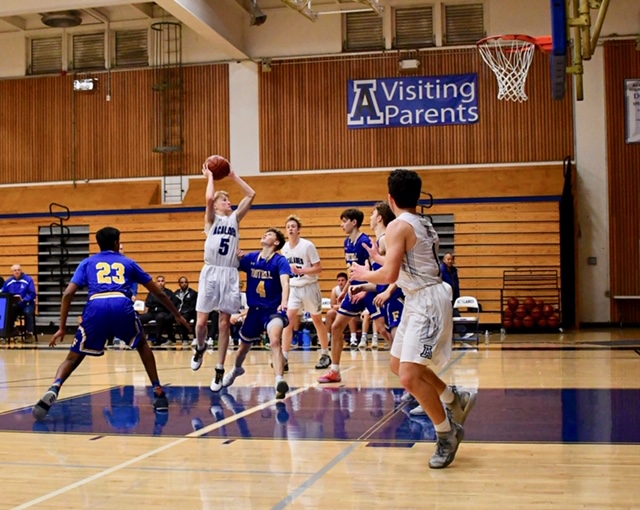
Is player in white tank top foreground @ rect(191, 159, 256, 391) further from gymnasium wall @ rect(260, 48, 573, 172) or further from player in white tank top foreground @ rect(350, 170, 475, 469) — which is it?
gymnasium wall @ rect(260, 48, 573, 172)

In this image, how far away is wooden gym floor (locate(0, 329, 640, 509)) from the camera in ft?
13.8

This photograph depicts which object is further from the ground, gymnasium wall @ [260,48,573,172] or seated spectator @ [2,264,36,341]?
gymnasium wall @ [260,48,573,172]

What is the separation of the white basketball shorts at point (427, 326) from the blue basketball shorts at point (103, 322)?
276 cm

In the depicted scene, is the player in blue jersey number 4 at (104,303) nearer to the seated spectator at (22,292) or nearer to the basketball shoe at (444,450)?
the basketball shoe at (444,450)

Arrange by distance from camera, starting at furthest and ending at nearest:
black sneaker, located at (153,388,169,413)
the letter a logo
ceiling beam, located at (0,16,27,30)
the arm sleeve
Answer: ceiling beam, located at (0,16,27,30), the letter a logo, the arm sleeve, black sneaker, located at (153,388,169,413)

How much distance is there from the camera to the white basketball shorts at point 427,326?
16.2ft

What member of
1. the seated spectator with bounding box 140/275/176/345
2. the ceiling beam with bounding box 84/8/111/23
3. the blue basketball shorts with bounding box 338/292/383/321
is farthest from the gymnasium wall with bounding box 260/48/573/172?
the blue basketball shorts with bounding box 338/292/383/321

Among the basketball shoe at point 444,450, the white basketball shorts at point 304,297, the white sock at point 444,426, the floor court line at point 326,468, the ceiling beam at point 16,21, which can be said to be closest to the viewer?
the floor court line at point 326,468

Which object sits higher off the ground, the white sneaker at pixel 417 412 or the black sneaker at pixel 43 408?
the black sneaker at pixel 43 408

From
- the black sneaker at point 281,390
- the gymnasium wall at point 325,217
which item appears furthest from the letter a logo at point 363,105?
the black sneaker at point 281,390

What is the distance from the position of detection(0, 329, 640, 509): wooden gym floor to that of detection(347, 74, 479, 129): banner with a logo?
10.6 m

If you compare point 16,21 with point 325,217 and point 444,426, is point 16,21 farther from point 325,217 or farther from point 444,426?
point 444,426

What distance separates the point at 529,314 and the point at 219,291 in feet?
35.2

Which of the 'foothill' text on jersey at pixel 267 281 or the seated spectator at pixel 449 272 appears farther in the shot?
the seated spectator at pixel 449 272
